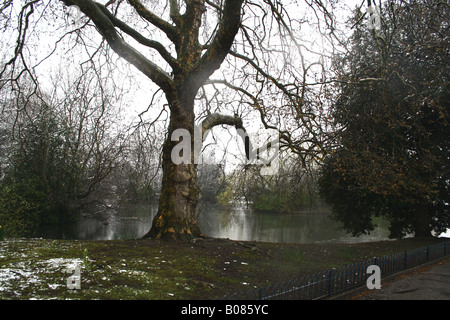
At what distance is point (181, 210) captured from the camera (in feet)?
26.1

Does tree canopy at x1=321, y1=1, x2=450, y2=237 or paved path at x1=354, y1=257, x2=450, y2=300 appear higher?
tree canopy at x1=321, y1=1, x2=450, y2=237

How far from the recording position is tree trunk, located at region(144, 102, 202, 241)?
25.6 ft

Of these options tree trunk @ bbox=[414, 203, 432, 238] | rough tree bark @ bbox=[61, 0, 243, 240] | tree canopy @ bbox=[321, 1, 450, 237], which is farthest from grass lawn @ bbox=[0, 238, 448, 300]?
tree trunk @ bbox=[414, 203, 432, 238]

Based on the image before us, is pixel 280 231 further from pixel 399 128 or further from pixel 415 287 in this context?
pixel 415 287

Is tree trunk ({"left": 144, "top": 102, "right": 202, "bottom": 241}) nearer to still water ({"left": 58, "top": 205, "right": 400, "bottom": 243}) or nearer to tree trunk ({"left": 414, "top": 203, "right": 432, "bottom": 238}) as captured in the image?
still water ({"left": 58, "top": 205, "right": 400, "bottom": 243})

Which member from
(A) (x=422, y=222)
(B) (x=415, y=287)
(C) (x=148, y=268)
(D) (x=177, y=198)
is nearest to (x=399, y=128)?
(A) (x=422, y=222)

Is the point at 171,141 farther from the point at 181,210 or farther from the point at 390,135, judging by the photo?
the point at 390,135

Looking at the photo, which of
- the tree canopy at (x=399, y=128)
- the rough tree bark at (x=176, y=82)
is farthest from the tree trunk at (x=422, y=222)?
the rough tree bark at (x=176, y=82)

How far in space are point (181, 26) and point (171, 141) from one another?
333cm

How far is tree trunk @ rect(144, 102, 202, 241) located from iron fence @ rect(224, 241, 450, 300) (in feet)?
A: 10.8

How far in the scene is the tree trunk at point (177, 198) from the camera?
25.6ft

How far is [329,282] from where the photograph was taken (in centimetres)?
510
